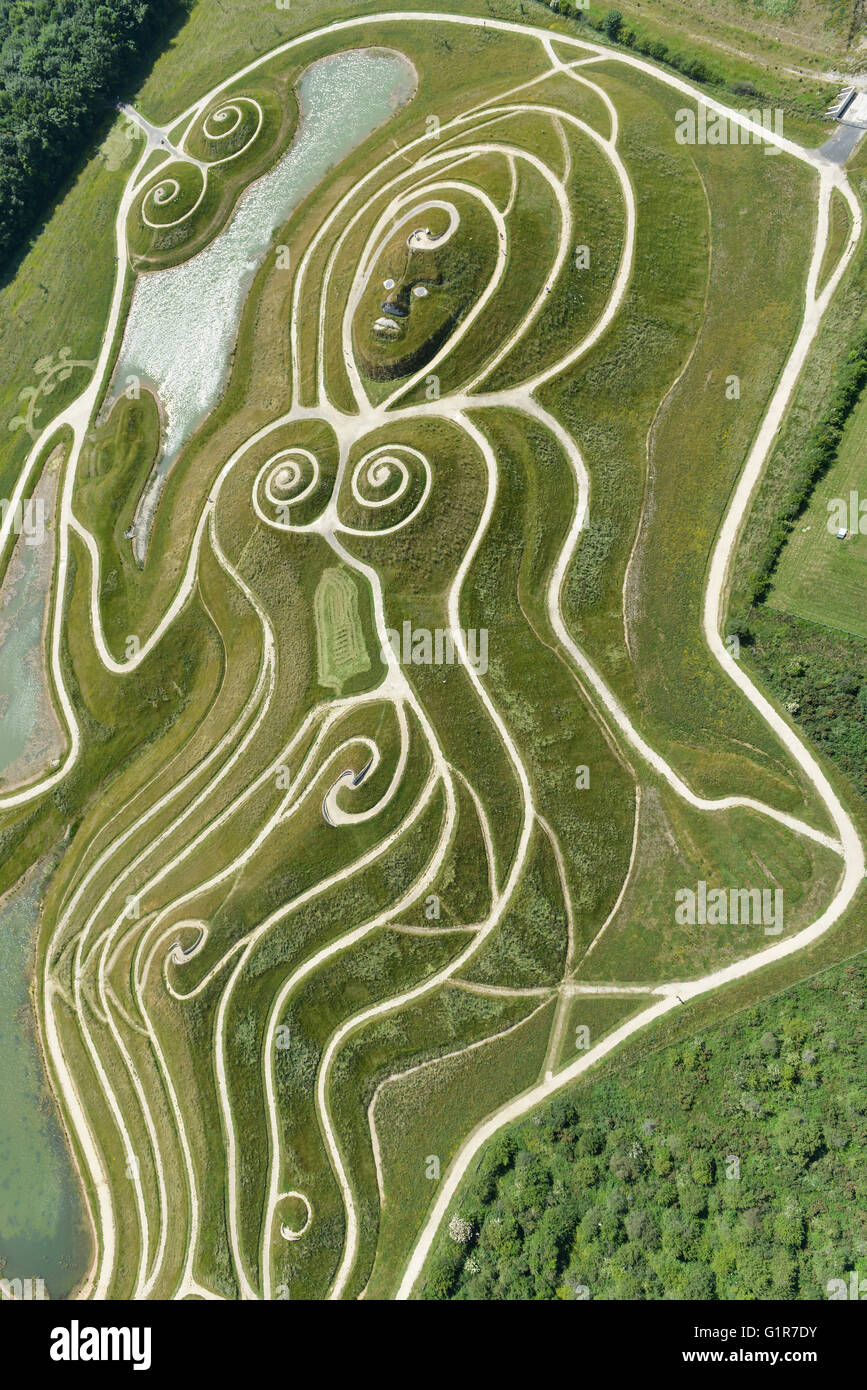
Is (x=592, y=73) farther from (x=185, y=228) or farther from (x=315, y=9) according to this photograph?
(x=185, y=228)

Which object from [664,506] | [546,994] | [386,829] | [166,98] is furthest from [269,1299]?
[166,98]

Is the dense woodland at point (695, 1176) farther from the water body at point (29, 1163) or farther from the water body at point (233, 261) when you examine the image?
the water body at point (233, 261)

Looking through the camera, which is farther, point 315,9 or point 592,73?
point 315,9

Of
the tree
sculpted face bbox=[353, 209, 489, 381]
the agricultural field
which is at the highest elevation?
the tree

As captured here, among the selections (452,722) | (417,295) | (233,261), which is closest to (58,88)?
(233,261)

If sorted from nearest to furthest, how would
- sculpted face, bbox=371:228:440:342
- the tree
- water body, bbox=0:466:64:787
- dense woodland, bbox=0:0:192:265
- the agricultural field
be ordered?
the agricultural field → sculpted face, bbox=371:228:440:342 → water body, bbox=0:466:64:787 → the tree → dense woodland, bbox=0:0:192:265

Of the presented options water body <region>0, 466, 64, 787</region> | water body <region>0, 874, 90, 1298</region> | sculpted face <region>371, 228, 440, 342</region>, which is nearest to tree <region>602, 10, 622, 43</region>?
sculpted face <region>371, 228, 440, 342</region>

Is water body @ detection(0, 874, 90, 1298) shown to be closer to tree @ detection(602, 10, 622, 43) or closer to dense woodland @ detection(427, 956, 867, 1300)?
dense woodland @ detection(427, 956, 867, 1300)
